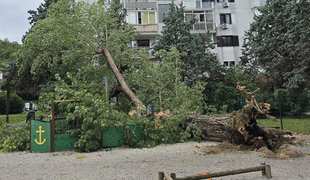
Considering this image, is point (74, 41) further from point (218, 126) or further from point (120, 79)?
point (218, 126)

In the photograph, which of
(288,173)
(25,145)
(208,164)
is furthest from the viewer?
(25,145)

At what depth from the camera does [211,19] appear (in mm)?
27875

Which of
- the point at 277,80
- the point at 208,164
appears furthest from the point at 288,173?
the point at 277,80

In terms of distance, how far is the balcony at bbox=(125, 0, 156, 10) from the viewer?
1029 inches

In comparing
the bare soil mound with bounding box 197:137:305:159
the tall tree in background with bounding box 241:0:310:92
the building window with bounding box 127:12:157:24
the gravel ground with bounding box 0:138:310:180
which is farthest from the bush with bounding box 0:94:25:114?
the bare soil mound with bounding box 197:137:305:159

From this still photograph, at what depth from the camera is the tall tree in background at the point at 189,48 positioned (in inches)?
747

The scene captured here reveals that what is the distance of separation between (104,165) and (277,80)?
57.7ft

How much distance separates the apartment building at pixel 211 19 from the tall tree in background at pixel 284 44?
648 cm

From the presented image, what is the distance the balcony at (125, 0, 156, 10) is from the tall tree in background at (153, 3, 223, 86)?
6.67 m

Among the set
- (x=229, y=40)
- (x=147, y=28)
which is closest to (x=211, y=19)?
(x=229, y=40)

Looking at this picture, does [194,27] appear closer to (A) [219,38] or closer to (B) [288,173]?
(A) [219,38]

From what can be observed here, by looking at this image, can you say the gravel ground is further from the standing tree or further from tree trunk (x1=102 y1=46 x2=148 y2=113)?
the standing tree

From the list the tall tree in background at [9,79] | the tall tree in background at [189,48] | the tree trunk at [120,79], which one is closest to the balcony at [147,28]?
the tall tree in background at [189,48]

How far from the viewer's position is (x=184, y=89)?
11.2 meters
